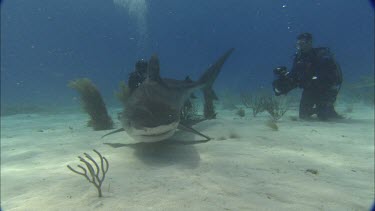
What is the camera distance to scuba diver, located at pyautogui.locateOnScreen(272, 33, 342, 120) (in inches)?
388

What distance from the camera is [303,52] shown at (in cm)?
1005

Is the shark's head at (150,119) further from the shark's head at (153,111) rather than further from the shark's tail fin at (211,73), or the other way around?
the shark's tail fin at (211,73)

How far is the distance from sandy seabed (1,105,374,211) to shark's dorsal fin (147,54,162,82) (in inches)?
56.1

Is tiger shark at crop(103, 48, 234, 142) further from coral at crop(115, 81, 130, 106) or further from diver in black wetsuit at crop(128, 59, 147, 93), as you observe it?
coral at crop(115, 81, 130, 106)

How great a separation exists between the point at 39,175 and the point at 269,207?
3577mm

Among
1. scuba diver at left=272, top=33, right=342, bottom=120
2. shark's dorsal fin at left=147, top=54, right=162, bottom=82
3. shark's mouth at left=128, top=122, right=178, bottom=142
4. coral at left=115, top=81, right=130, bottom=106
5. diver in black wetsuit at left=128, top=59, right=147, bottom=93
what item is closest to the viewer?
shark's mouth at left=128, top=122, right=178, bottom=142

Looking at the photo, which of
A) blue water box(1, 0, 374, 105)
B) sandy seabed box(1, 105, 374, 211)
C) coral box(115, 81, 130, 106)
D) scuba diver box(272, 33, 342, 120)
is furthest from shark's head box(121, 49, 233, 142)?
blue water box(1, 0, 374, 105)

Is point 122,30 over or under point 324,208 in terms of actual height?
over

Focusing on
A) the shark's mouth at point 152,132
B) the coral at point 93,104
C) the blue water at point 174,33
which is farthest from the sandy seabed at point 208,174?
the blue water at point 174,33

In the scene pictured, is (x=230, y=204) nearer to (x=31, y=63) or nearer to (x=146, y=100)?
(x=146, y=100)

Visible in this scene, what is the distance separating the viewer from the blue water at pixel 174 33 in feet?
329

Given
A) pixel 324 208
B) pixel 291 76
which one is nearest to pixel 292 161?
pixel 324 208

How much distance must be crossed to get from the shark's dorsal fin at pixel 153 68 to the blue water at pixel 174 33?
Answer: 90660 millimetres

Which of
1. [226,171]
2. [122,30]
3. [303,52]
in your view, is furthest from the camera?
[122,30]
